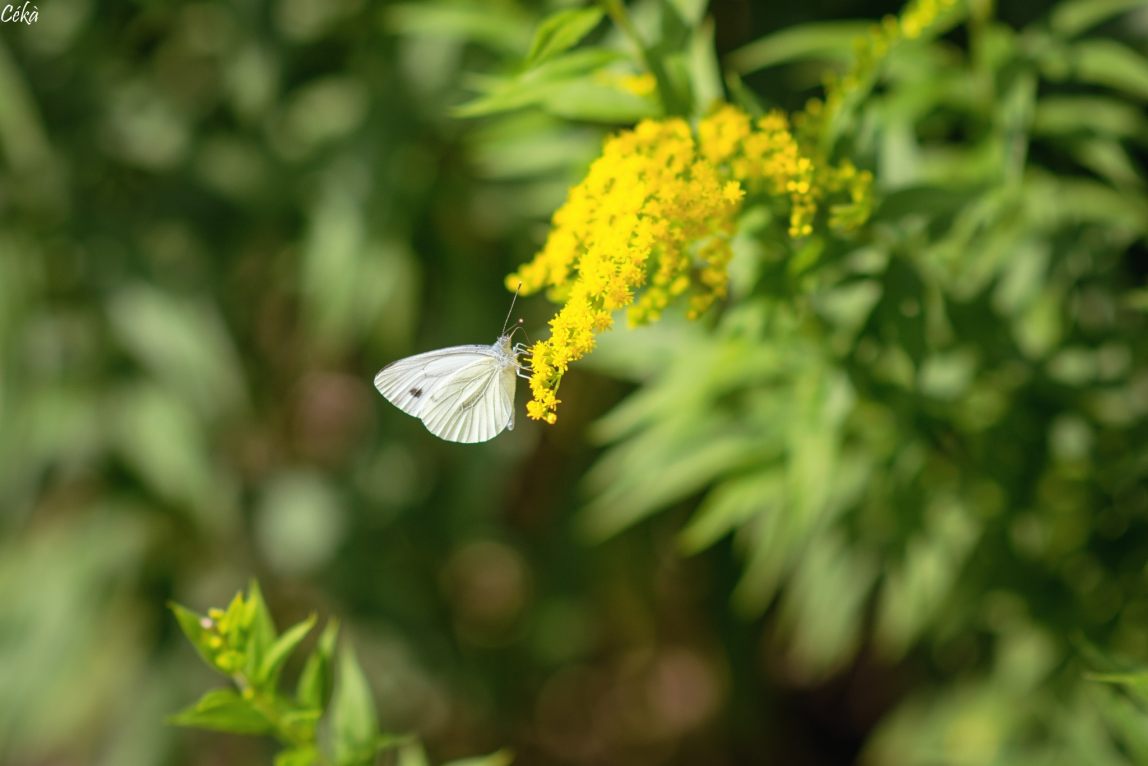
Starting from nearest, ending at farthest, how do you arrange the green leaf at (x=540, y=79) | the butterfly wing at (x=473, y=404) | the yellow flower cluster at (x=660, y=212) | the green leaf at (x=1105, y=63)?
the yellow flower cluster at (x=660, y=212) < the green leaf at (x=540, y=79) < the butterfly wing at (x=473, y=404) < the green leaf at (x=1105, y=63)

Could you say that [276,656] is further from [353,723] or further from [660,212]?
[660,212]

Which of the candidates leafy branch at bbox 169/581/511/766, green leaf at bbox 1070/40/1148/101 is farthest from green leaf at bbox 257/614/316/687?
green leaf at bbox 1070/40/1148/101

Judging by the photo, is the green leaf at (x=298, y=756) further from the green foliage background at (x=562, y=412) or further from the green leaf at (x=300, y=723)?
the green foliage background at (x=562, y=412)

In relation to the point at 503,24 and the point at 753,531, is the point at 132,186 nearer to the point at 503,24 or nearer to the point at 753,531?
the point at 503,24

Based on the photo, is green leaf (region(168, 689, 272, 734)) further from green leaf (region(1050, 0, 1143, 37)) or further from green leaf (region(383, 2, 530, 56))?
green leaf (region(1050, 0, 1143, 37))

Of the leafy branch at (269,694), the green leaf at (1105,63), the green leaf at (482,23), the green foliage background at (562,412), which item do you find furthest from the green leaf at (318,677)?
the green leaf at (1105,63)

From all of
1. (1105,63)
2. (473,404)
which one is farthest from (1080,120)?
(473,404)
